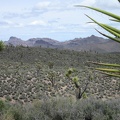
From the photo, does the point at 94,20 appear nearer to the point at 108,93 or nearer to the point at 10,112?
the point at 10,112

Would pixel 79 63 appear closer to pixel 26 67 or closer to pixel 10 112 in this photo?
pixel 26 67

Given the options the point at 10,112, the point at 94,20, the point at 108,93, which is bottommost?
the point at 108,93

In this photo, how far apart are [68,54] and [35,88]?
4035 cm

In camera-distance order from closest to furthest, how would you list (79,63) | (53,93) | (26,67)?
(53,93)
(26,67)
(79,63)

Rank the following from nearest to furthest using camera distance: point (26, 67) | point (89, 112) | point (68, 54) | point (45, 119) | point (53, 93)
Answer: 1. point (45, 119)
2. point (89, 112)
3. point (53, 93)
4. point (26, 67)
5. point (68, 54)

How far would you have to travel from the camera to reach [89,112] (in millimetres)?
10625

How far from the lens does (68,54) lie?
259 ft

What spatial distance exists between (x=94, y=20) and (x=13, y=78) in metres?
42.5

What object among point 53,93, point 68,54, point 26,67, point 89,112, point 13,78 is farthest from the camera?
point 68,54

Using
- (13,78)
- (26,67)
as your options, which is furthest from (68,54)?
(13,78)

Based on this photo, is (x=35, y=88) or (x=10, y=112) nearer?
(x=10, y=112)

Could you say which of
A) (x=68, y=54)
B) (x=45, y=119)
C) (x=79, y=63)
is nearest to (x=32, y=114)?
(x=45, y=119)

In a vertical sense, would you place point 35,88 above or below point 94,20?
below

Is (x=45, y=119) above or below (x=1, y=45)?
below
